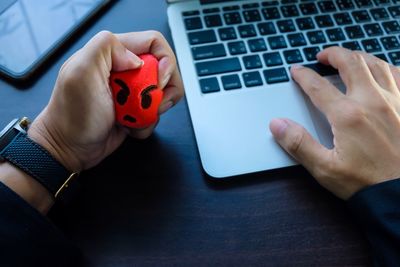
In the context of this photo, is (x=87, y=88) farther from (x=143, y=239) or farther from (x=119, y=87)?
(x=143, y=239)

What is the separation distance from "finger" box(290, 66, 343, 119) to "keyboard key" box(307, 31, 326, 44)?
62mm

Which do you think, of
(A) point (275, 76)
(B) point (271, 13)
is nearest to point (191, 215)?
(A) point (275, 76)

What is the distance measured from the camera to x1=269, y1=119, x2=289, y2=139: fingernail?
44 centimetres

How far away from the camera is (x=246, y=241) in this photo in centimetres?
41

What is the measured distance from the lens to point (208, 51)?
1.65ft

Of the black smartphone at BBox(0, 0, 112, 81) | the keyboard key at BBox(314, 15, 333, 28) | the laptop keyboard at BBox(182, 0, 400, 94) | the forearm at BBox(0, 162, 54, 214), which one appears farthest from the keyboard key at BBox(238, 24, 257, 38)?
the forearm at BBox(0, 162, 54, 214)

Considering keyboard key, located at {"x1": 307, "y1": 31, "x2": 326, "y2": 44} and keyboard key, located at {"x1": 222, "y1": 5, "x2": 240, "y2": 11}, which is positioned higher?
keyboard key, located at {"x1": 222, "y1": 5, "x2": 240, "y2": 11}

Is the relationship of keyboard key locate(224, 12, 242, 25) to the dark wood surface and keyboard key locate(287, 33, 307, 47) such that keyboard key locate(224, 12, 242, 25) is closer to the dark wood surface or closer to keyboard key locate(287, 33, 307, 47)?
keyboard key locate(287, 33, 307, 47)

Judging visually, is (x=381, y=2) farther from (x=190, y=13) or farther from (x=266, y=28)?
(x=190, y=13)

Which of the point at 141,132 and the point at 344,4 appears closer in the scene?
the point at 141,132

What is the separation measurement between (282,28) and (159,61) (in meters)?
0.21

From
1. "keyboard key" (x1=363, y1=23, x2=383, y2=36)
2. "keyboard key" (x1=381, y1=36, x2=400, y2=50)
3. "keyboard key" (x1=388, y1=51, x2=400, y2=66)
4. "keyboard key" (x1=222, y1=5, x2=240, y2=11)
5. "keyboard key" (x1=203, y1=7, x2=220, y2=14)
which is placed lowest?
"keyboard key" (x1=388, y1=51, x2=400, y2=66)

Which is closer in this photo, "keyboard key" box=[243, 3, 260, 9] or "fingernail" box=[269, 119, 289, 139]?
"fingernail" box=[269, 119, 289, 139]

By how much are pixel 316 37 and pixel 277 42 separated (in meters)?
0.06
